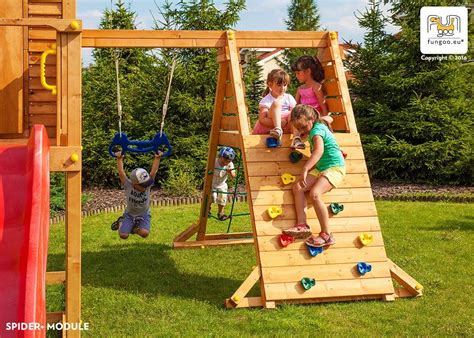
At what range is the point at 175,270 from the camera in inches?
297

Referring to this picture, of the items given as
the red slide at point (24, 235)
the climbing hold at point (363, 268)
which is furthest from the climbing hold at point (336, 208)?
the red slide at point (24, 235)

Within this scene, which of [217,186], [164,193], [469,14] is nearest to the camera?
[217,186]

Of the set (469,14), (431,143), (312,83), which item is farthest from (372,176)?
(312,83)

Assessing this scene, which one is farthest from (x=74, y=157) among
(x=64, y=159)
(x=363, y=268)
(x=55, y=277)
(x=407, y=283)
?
(x=407, y=283)

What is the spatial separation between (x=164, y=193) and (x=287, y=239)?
27.0 ft

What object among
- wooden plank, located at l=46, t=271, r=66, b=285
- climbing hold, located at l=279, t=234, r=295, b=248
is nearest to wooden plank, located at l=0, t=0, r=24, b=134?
wooden plank, located at l=46, t=271, r=66, b=285

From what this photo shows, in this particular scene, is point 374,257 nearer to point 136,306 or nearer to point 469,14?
point 136,306

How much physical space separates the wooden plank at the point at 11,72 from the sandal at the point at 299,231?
309cm

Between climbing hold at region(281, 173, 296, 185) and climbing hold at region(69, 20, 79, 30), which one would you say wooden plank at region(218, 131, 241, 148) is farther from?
climbing hold at region(69, 20, 79, 30)

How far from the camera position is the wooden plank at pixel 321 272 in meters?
6.07

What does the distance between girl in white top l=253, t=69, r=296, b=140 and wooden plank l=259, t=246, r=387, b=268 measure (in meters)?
1.20

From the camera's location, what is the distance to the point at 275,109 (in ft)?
21.8

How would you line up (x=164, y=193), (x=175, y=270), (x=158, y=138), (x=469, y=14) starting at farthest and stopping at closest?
(x=469, y=14)
(x=164, y=193)
(x=175, y=270)
(x=158, y=138)

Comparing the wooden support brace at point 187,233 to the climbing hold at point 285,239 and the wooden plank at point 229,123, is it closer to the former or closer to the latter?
the wooden plank at point 229,123
